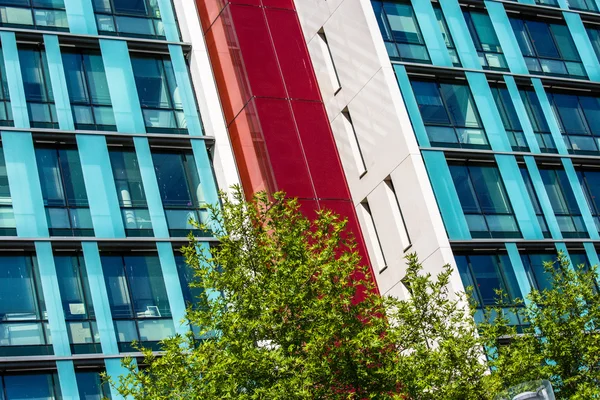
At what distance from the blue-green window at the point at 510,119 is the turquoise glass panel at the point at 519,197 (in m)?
0.90

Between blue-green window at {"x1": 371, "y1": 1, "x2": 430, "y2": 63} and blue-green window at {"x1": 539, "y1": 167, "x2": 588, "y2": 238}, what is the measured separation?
19.8 ft

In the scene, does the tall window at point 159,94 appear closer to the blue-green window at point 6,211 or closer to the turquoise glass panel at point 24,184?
the turquoise glass panel at point 24,184

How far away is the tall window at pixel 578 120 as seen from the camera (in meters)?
38.2

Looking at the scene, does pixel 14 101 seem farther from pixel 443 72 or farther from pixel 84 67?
pixel 443 72

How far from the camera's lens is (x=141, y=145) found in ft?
108

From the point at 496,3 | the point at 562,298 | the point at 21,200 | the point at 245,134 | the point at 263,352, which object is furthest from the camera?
the point at 496,3

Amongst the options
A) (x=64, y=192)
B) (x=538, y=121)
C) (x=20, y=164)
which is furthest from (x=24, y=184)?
(x=538, y=121)

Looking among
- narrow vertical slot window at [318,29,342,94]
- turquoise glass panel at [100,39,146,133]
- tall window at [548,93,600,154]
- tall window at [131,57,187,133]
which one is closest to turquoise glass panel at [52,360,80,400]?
turquoise glass panel at [100,39,146,133]

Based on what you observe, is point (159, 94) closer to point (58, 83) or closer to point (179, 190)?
point (58, 83)

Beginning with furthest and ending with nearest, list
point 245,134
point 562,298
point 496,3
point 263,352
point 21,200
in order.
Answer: point 496,3 < point 245,134 < point 21,200 < point 562,298 < point 263,352

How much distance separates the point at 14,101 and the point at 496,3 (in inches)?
712

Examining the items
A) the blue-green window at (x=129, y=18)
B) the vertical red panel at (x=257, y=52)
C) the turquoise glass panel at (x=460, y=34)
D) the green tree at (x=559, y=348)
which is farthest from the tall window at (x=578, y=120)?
the blue-green window at (x=129, y=18)

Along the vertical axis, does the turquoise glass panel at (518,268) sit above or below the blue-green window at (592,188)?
below

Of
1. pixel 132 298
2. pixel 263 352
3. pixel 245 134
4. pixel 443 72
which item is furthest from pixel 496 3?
pixel 263 352
